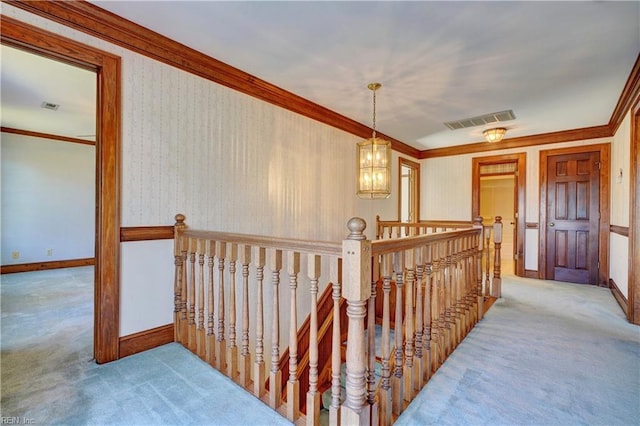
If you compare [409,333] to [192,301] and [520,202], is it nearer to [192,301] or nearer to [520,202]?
[192,301]

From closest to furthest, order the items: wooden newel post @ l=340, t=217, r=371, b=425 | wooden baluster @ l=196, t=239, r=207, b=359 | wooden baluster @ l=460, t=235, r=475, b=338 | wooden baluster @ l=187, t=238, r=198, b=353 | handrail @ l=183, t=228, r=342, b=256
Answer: wooden newel post @ l=340, t=217, r=371, b=425 < handrail @ l=183, t=228, r=342, b=256 < wooden baluster @ l=196, t=239, r=207, b=359 < wooden baluster @ l=187, t=238, r=198, b=353 < wooden baluster @ l=460, t=235, r=475, b=338

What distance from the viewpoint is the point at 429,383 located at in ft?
5.87

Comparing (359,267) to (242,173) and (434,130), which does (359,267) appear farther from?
(434,130)

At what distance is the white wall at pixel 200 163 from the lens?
7.06ft

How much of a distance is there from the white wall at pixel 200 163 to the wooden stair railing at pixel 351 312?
0.89 feet

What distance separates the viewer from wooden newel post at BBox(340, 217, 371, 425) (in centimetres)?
122

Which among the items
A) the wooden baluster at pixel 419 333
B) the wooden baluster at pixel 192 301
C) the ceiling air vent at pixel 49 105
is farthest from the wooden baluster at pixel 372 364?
the ceiling air vent at pixel 49 105

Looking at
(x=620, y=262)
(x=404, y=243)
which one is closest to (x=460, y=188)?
(x=620, y=262)

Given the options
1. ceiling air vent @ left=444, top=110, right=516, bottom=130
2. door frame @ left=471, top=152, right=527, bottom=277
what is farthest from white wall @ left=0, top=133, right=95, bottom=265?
door frame @ left=471, top=152, right=527, bottom=277

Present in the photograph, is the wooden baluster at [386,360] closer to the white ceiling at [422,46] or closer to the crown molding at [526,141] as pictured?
the white ceiling at [422,46]

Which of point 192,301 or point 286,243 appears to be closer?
point 286,243

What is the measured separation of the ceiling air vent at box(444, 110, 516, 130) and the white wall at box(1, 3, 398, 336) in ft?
6.34

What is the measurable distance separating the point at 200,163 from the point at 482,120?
12.1ft

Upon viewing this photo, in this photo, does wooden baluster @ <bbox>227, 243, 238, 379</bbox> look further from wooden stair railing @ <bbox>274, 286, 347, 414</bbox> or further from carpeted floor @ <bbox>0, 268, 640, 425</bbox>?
wooden stair railing @ <bbox>274, 286, 347, 414</bbox>
